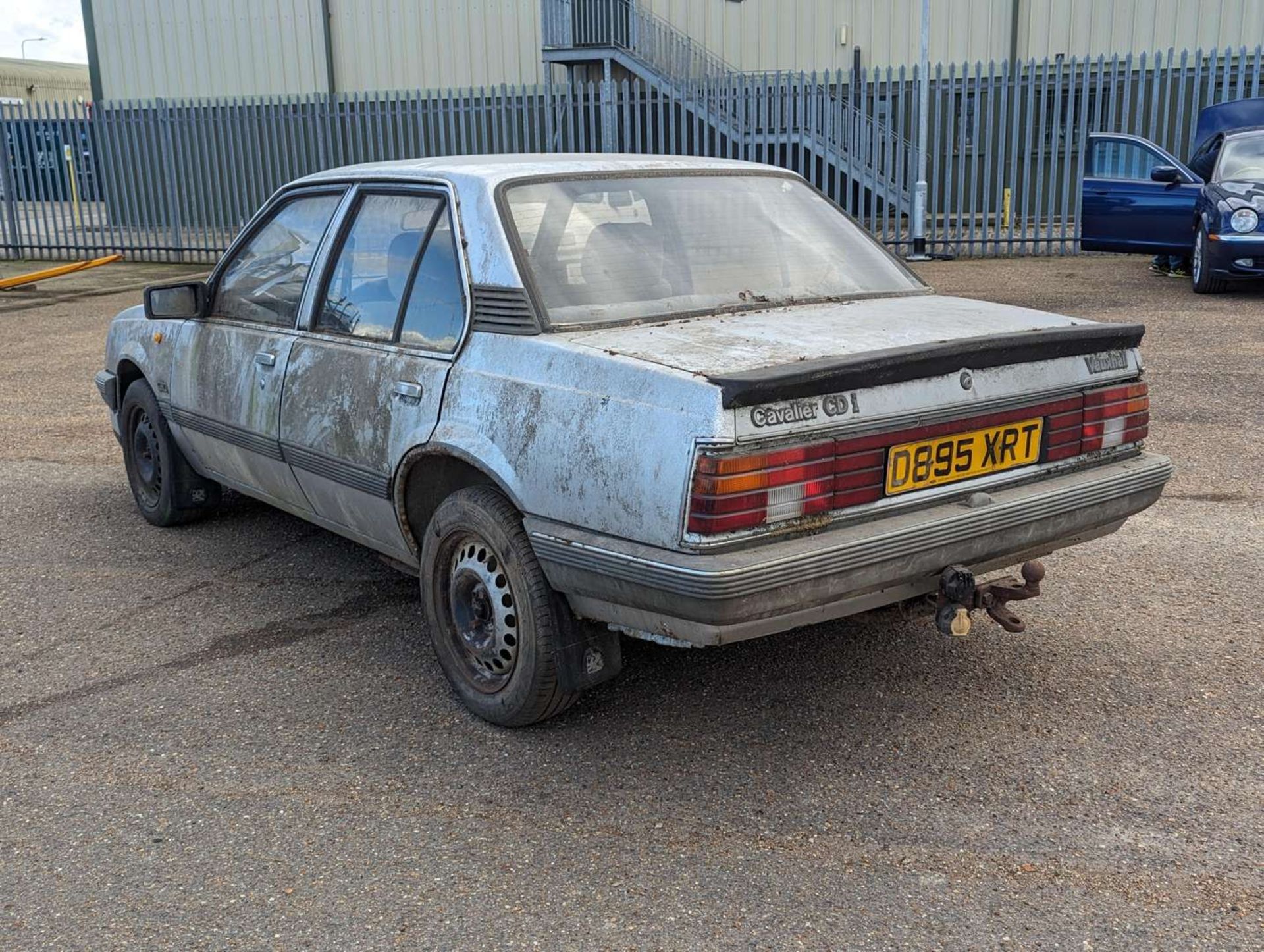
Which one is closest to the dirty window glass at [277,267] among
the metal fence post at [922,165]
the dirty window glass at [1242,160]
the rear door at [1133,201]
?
the dirty window glass at [1242,160]

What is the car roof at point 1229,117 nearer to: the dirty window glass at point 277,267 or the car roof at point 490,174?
the car roof at point 490,174

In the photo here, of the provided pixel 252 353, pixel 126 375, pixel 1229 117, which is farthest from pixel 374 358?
pixel 1229 117

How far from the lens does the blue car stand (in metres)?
10.8

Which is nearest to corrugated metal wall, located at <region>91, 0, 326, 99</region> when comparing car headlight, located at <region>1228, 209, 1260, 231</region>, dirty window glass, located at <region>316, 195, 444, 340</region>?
car headlight, located at <region>1228, 209, 1260, 231</region>

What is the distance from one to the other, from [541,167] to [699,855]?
2168 millimetres

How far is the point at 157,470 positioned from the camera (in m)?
5.53

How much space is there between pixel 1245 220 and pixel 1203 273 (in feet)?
2.66

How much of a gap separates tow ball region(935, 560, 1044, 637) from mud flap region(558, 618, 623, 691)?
861 millimetres

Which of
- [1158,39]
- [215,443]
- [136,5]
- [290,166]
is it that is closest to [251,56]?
[136,5]

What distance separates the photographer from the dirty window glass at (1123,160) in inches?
498

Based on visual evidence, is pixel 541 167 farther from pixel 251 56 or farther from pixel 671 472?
pixel 251 56

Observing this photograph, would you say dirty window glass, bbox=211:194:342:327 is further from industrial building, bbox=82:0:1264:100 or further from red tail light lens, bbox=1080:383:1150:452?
industrial building, bbox=82:0:1264:100

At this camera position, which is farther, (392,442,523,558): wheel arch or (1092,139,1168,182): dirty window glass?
(1092,139,1168,182): dirty window glass

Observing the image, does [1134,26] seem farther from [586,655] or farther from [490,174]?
[586,655]
